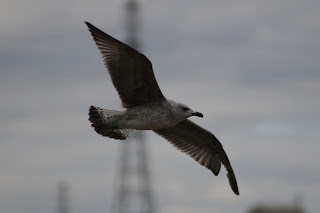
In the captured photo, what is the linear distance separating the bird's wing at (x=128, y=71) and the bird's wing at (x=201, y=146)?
2384 millimetres

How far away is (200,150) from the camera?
23.3m

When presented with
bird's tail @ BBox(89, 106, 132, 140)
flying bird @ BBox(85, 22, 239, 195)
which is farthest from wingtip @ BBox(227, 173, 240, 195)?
bird's tail @ BBox(89, 106, 132, 140)

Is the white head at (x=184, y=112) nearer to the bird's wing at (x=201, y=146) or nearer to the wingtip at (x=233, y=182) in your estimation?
the bird's wing at (x=201, y=146)

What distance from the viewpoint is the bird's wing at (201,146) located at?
23016mm

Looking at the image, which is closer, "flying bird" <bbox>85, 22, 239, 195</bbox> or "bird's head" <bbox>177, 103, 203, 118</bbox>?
"flying bird" <bbox>85, 22, 239, 195</bbox>

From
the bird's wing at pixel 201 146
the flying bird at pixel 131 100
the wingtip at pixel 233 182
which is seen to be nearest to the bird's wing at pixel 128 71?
the flying bird at pixel 131 100

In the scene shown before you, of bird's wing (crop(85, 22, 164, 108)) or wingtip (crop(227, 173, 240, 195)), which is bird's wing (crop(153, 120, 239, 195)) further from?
bird's wing (crop(85, 22, 164, 108))

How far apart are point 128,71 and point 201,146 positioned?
3678 millimetres

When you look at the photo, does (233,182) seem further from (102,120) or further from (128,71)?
(128,71)

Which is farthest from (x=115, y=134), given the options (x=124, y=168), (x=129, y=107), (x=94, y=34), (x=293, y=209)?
(x=293, y=209)

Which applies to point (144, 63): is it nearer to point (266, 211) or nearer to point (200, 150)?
point (200, 150)

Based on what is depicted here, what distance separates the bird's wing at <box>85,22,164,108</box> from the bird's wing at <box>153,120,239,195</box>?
2.38 m

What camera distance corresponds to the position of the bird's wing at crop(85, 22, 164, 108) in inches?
783

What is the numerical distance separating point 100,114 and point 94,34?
5.15 ft
